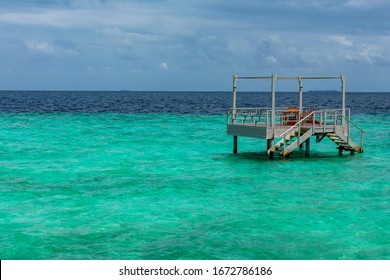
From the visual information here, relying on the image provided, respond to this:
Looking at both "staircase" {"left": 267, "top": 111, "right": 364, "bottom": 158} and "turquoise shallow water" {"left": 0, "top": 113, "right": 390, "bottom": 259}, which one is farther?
"staircase" {"left": 267, "top": 111, "right": 364, "bottom": 158}

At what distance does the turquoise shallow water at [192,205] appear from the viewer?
16.6m

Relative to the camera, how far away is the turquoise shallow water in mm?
16578

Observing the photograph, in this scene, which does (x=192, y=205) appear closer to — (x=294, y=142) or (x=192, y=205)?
(x=192, y=205)

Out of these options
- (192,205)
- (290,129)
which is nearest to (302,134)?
(290,129)

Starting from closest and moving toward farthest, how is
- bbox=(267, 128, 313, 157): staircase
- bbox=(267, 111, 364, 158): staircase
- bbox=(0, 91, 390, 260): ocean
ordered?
bbox=(0, 91, 390, 260): ocean, bbox=(267, 128, 313, 157): staircase, bbox=(267, 111, 364, 158): staircase

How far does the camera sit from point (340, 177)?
2745 cm

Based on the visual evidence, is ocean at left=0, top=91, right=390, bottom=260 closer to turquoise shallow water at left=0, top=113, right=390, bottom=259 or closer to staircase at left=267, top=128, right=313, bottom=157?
turquoise shallow water at left=0, top=113, right=390, bottom=259

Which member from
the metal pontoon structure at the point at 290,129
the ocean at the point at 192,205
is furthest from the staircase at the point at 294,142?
the ocean at the point at 192,205

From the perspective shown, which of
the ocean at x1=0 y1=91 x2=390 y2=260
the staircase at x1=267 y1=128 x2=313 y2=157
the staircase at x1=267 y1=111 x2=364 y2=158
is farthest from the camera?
the staircase at x1=267 y1=111 x2=364 y2=158

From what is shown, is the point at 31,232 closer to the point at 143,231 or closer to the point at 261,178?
the point at 143,231

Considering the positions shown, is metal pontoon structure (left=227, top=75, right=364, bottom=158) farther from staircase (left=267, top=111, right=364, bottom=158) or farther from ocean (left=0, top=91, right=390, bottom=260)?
ocean (left=0, top=91, right=390, bottom=260)

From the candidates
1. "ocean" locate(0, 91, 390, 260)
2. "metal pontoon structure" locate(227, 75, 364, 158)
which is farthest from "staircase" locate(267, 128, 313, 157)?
"ocean" locate(0, 91, 390, 260)

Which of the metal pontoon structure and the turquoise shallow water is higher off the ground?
the metal pontoon structure

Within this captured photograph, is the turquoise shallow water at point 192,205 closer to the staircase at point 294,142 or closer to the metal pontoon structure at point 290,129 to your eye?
the staircase at point 294,142
